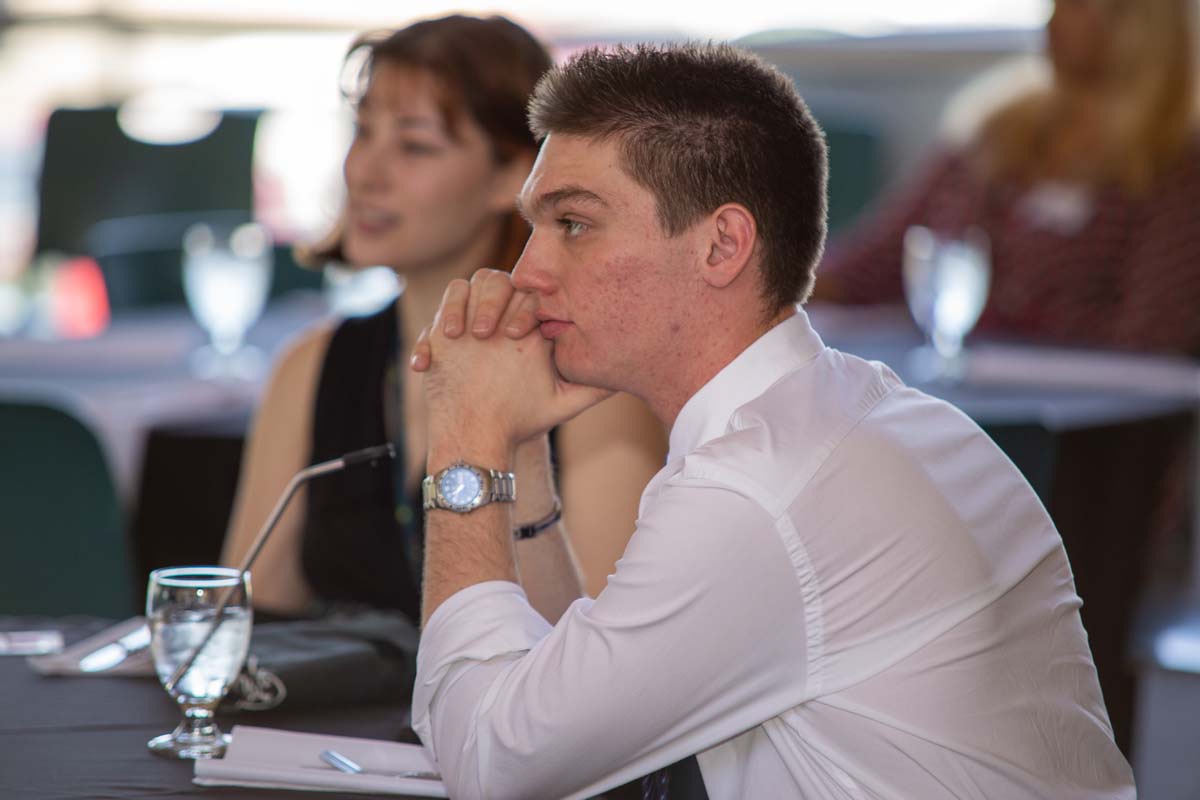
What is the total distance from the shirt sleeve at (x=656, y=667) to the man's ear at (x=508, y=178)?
1168 mm

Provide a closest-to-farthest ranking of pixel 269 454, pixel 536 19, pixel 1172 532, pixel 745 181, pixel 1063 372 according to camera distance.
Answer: pixel 745 181
pixel 269 454
pixel 1063 372
pixel 1172 532
pixel 536 19

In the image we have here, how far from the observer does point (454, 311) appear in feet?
4.91

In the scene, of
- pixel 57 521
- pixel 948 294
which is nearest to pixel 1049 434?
pixel 948 294

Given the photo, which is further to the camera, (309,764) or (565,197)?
(565,197)

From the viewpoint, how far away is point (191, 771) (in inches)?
47.4

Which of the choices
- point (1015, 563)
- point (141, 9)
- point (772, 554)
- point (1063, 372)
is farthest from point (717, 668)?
point (141, 9)

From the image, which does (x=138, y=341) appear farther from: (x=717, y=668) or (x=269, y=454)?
(x=717, y=668)

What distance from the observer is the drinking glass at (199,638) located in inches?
51.4

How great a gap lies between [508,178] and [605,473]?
1.61 feet

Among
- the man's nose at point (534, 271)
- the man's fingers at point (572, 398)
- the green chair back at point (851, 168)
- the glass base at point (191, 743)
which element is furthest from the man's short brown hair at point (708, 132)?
Result: the green chair back at point (851, 168)

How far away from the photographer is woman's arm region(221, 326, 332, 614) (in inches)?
86.3

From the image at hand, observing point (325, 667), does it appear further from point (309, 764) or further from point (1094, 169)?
point (1094, 169)

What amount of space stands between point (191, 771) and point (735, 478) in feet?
1.57

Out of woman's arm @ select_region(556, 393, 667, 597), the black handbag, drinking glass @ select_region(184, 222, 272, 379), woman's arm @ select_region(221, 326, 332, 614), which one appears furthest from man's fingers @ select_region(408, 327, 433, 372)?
drinking glass @ select_region(184, 222, 272, 379)
